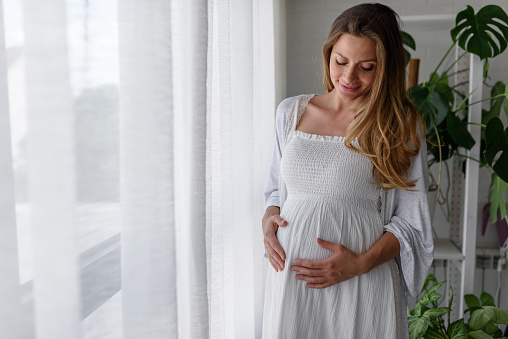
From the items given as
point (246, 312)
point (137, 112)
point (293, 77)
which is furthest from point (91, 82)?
point (293, 77)

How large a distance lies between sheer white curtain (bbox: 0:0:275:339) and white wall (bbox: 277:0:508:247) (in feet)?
6.00

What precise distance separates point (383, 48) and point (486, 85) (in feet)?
5.58

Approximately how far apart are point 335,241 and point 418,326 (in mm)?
932

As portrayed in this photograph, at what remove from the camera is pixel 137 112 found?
708 millimetres

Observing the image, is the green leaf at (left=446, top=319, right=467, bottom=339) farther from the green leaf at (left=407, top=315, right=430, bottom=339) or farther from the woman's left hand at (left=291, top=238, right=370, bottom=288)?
the woman's left hand at (left=291, top=238, right=370, bottom=288)

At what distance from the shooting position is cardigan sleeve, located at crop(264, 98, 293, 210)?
1476 mm

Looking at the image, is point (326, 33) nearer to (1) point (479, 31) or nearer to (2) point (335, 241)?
(1) point (479, 31)

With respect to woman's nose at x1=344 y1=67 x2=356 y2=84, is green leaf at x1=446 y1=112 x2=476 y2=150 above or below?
below

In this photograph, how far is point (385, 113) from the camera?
1.32 metres

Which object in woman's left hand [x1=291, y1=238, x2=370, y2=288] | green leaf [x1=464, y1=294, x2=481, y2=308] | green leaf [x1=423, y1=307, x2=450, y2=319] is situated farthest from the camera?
green leaf [x1=464, y1=294, x2=481, y2=308]

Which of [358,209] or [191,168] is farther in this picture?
[358,209]

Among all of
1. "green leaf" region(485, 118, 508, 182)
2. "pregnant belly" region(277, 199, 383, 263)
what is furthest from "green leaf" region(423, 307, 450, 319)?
"pregnant belly" region(277, 199, 383, 263)

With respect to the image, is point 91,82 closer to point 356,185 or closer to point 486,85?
point 356,185

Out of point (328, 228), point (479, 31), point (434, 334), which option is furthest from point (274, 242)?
point (479, 31)
